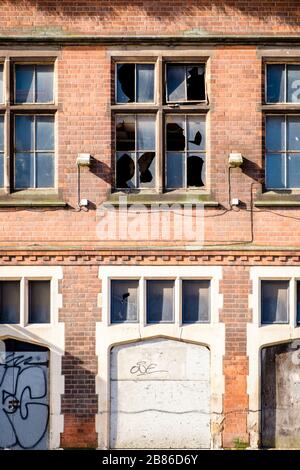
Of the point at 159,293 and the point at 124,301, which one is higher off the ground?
the point at 159,293

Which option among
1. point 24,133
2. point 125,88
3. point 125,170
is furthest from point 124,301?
point 125,88

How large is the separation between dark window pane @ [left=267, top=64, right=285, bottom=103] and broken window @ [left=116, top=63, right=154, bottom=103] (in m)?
1.87

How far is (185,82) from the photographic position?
59.1 feet

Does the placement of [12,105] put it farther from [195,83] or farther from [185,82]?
[195,83]

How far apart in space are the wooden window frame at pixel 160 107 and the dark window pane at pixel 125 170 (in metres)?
0.09

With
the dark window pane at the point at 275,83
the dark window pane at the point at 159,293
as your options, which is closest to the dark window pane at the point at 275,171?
the dark window pane at the point at 275,83

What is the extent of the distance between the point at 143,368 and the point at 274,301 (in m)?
2.32

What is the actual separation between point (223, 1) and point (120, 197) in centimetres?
350

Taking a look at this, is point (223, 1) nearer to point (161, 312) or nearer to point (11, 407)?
point (161, 312)

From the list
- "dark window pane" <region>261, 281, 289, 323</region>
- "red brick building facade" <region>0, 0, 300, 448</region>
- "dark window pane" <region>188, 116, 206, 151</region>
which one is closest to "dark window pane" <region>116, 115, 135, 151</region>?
"red brick building facade" <region>0, 0, 300, 448</region>

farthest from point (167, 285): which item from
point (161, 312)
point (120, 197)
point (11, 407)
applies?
point (11, 407)

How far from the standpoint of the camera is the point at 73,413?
17.6 m

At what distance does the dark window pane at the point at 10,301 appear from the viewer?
17.8m

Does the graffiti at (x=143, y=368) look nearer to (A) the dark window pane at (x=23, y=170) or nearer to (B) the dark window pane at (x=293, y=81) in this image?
(A) the dark window pane at (x=23, y=170)
